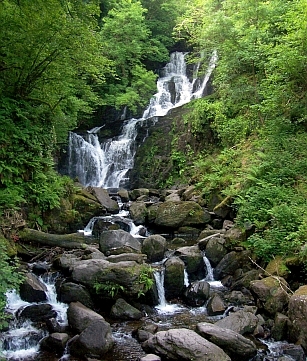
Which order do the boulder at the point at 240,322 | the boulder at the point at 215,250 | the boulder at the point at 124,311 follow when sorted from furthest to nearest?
1. the boulder at the point at 215,250
2. the boulder at the point at 124,311
3. the boulder at the point at 240,322

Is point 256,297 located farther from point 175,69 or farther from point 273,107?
point 175,69

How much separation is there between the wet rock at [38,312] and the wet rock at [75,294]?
1.43ft

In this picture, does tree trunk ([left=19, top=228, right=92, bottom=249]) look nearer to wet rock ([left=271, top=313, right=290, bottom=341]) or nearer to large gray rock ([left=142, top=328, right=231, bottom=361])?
large gray rock ([left=142, top=328, right=231, bottom=361])

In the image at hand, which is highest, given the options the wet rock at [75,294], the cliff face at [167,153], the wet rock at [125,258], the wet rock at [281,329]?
the cliff face at [167,153]

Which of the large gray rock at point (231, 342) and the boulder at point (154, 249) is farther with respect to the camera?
the boulder at point (154, 249)

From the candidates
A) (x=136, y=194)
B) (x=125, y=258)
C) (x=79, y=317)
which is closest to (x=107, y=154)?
(x=136, y=194)

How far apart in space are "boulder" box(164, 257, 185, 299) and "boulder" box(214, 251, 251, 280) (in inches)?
54.0

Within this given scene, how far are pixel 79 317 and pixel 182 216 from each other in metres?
6.98

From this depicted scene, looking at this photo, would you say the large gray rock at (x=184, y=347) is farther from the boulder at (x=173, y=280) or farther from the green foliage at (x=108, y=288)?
the boulder at (x=173, y=280)

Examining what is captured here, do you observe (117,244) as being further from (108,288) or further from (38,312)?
(38,312)

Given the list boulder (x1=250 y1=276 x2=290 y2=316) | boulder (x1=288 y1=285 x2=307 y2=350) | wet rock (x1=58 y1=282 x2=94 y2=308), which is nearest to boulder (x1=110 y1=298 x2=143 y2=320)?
wet rock (x1=58 y1=282 x2=94 y2=308)

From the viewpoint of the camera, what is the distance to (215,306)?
8.14 m

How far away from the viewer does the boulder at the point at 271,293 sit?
759 centimetres

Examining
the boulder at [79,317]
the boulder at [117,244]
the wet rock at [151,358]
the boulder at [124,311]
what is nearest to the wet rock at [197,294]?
the boulder at [124,311]
